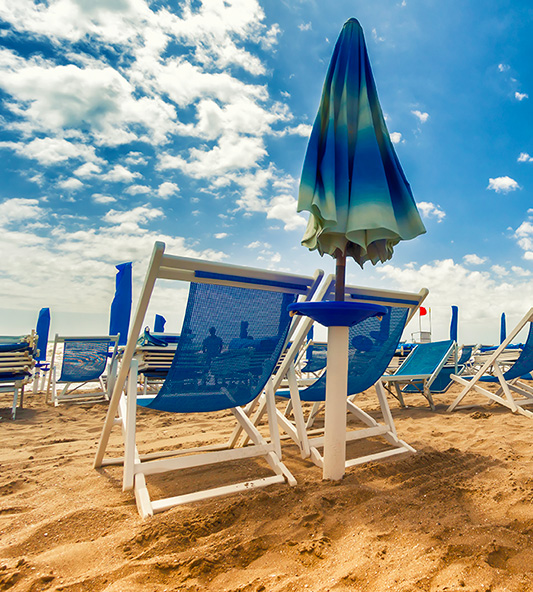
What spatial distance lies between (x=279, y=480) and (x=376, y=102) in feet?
7.55

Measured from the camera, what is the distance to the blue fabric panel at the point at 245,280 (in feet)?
6.59

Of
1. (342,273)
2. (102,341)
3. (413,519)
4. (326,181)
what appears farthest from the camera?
(102,341)

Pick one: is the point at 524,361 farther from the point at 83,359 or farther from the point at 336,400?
the point at 83,359

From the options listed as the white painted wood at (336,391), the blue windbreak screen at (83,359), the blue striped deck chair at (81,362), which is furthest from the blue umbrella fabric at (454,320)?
the white painted wood at (336,391)

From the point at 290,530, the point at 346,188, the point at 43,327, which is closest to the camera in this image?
the point at 290,530

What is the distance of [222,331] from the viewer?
7.16ft

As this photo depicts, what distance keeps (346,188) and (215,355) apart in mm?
1201

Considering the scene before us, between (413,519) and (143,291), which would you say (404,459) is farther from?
(143,291)

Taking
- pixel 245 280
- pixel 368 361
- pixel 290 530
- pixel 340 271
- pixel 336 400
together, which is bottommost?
pixel 290 530

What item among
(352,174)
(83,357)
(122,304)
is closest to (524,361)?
(352,174)

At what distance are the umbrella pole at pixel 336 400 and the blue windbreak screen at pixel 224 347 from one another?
1.36ft

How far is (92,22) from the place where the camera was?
5.57m

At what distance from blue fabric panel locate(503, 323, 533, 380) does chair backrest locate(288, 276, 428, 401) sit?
9.05 ft

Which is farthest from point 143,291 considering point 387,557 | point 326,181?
point 387,557
